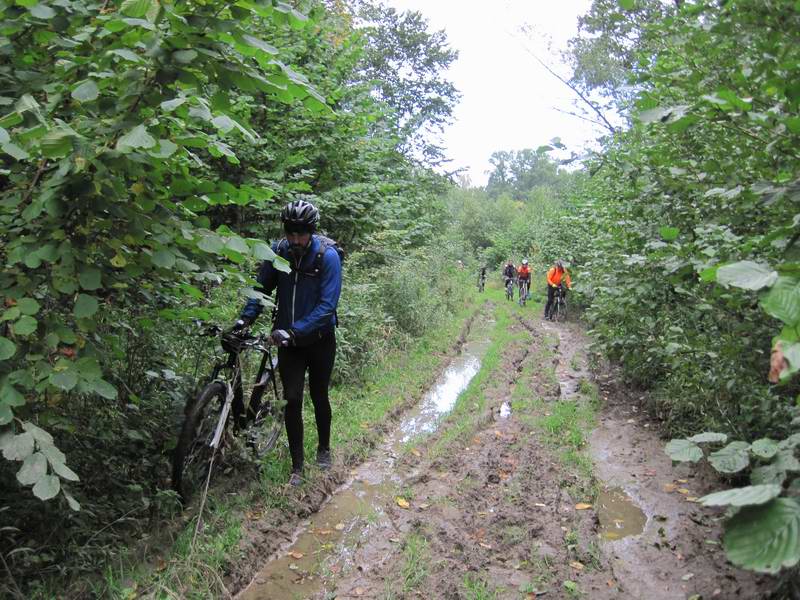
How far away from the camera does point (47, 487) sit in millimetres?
1967

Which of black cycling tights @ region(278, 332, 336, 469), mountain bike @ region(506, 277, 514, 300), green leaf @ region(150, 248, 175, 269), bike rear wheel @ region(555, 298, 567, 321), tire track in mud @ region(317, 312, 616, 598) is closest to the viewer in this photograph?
green leaf @ region(150, 248, 175, 269)

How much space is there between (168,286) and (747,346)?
12.4 feet

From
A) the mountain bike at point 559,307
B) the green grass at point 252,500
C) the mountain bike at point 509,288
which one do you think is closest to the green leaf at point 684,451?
the green grass at point 252,500

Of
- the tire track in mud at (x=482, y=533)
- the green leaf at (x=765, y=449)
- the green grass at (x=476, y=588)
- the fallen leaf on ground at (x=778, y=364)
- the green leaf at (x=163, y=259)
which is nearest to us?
the fallen leaf on ground at (x=778, y=364)

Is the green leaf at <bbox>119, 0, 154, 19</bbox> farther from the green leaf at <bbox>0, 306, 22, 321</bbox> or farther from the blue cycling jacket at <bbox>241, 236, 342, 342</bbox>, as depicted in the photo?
the blue cycling jacket at <bbox>241, 236, 342, 342</bbox>

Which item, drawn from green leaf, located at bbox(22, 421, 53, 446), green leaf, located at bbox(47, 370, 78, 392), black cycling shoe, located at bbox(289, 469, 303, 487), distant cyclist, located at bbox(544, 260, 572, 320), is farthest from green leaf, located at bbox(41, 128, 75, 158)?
distant cyclist, located at bbox(544, 260, 572, 320)

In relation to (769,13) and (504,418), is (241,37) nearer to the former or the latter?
(769,13)

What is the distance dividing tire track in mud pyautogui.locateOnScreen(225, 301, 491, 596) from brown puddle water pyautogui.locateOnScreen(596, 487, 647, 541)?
7.64 ft

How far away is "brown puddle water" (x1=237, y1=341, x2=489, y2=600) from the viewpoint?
3.66 metres

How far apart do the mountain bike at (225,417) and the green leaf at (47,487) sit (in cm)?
190

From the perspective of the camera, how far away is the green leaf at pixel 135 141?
2010mm

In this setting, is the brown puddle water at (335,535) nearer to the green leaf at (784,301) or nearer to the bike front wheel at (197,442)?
the bike front wheel at (197,442)

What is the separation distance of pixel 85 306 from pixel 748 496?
242cm

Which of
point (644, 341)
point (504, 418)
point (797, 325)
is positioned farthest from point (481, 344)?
point (797, 325)
